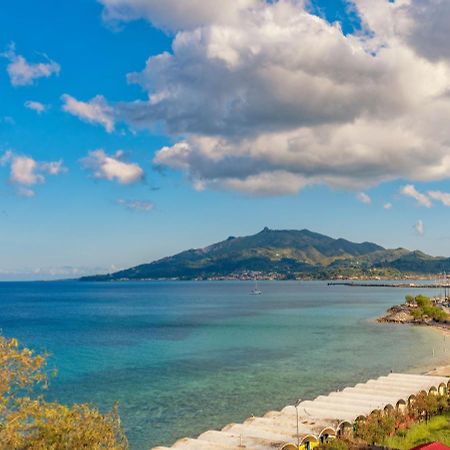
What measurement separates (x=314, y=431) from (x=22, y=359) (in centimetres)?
2391

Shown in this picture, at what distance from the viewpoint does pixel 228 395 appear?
2239 inches

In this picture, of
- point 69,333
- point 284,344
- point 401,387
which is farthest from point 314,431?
point 69,333

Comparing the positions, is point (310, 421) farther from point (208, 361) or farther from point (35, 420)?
point (208, 361)

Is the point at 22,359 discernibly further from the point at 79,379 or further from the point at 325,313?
the point at 325,313

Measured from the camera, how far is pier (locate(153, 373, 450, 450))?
33812 mm

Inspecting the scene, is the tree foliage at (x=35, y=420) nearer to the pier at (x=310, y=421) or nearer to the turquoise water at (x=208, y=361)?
the turquoise water at (x=208, y=361)

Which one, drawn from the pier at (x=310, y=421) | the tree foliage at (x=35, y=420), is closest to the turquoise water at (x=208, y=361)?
the tree foliage at (x=35, y=420)

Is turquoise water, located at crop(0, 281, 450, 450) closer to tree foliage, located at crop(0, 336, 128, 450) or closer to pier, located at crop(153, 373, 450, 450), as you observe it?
tree foliage, located at crop(0, 336, 128, 450)

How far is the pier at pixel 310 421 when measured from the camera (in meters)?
33.8

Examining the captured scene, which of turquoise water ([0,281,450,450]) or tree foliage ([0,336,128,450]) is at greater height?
tree foliage ([0,336,128,450])

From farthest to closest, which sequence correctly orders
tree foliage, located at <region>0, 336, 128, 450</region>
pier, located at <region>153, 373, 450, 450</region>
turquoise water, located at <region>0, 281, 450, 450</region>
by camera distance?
turquoise water, located at <region>0, 281, 450, 450</region>, pier, located at <region>153, 373, 450, 450</region>, tree foliage, located at <region>0, 336, 128, 450</region>

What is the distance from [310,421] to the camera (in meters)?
37.9

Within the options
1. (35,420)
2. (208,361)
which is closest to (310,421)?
(35,420)

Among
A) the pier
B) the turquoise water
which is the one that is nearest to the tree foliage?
the turquoise water
